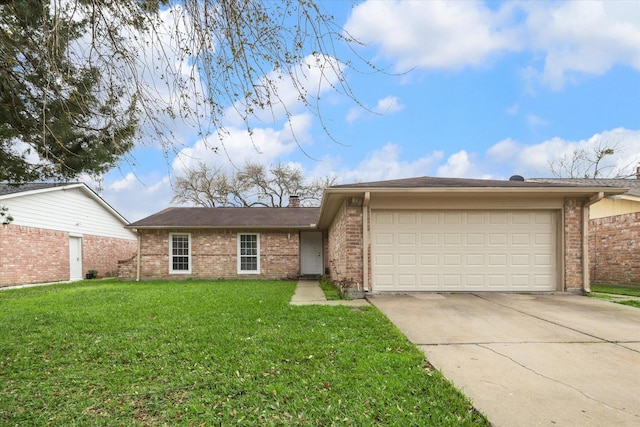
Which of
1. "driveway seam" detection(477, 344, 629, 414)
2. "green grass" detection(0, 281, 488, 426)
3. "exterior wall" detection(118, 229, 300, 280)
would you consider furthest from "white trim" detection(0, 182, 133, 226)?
"driveway seam" detection(477, 344, 629, 414)

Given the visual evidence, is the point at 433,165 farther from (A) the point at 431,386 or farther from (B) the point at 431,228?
(A) the point at 431,386

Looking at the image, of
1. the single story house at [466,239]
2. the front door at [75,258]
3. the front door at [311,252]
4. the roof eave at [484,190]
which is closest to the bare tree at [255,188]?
the front door at [75,258]

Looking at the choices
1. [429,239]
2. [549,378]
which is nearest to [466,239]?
[429,239]

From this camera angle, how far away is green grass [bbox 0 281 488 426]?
106 inches

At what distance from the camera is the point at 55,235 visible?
15.2m

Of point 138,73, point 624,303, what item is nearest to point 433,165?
point 624,303

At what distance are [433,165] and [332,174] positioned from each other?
515 inches

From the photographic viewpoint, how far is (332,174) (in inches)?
1182

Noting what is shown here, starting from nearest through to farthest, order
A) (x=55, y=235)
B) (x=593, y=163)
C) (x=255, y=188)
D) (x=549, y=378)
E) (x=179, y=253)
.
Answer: (x=549, y=378), (x=179, y=253), (x=55, y=235), (x=593, y=163), (x=255, y=188)

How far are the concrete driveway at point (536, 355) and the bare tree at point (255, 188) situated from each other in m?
23.3

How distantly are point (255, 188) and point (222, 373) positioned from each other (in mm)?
26815

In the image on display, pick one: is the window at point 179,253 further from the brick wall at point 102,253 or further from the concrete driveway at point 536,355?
the concrete driveway at point 536,355

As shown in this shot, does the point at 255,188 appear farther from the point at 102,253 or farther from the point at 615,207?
the point at 615,207

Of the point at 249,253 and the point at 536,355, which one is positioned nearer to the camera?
the point at 536,355
